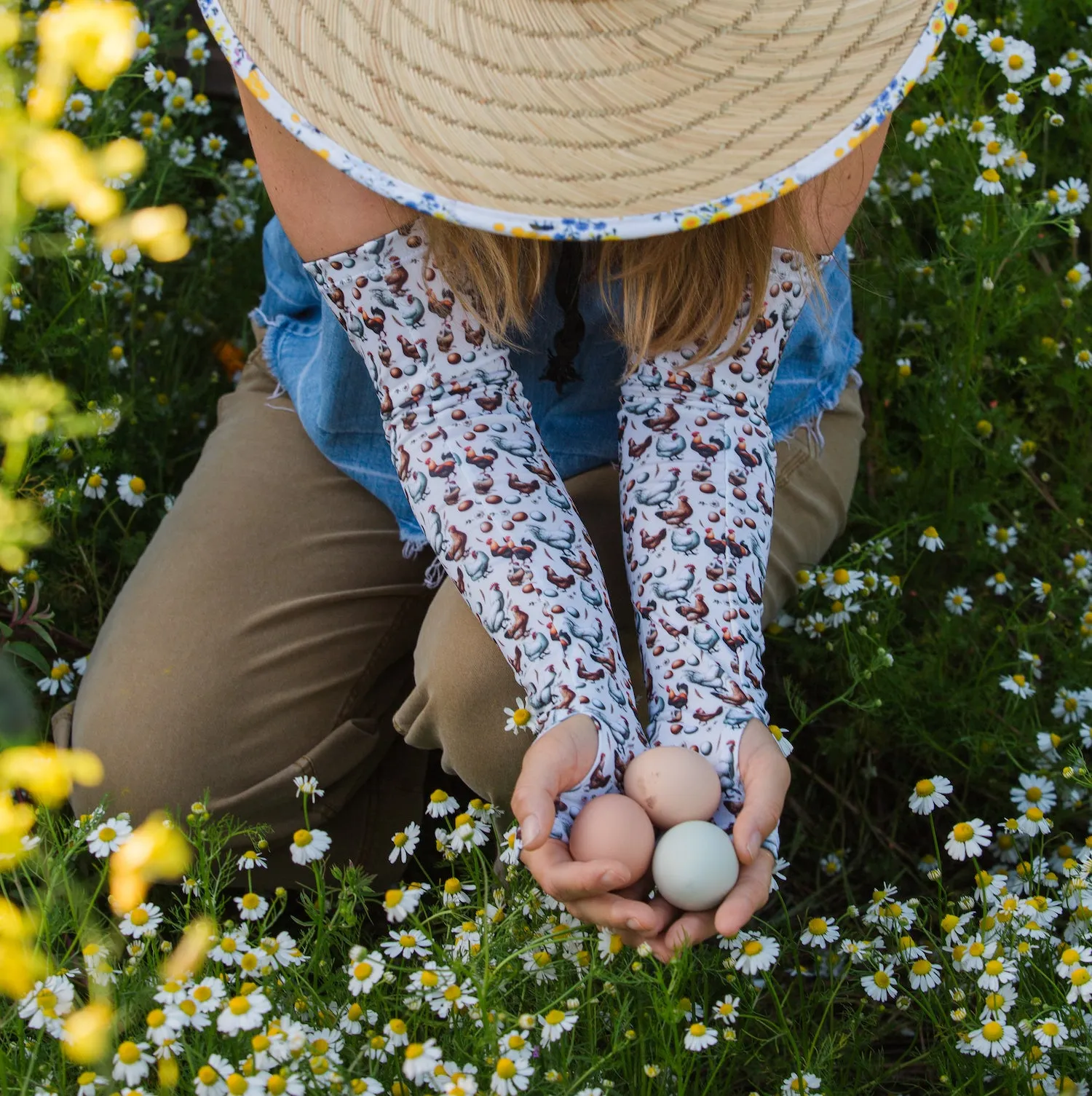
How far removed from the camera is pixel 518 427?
1.14 m

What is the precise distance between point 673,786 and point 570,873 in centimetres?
12

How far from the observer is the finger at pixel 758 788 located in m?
0.96

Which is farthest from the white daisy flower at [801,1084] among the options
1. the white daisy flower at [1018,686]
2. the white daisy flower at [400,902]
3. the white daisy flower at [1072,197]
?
the white daisy flower at [1072,197]

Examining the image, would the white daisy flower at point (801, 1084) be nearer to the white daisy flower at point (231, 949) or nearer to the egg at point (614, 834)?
the egg at point (614, 834)

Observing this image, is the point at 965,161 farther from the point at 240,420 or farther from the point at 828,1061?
the point at 828,1061

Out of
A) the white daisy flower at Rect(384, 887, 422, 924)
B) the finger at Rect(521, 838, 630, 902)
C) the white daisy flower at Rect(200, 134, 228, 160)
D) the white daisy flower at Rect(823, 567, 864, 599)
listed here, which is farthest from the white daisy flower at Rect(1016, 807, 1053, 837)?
the white daisy flower at Rect(200, 134, 228, 160)

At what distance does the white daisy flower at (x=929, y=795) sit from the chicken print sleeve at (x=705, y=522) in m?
0.24

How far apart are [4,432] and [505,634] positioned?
74 centimetres

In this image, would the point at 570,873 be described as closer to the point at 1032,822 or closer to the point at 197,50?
the point at 1032,822

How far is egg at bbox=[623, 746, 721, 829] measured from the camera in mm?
977

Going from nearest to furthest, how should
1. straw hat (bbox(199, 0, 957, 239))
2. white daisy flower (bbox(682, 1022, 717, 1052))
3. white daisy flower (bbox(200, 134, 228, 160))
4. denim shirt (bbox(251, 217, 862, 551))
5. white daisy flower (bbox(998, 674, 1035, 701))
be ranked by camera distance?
straw hat (bbox(199, 0, 957, 239)) < white daisy flower (bbox(682, 1022, 717, 1052)) < denim shirt (bbox(251, 217, 862, 551)) < white daisy flower (bbox(998, 674, 1035, 701)) < white daisy flower (bbox(200, 134, 228, 160))

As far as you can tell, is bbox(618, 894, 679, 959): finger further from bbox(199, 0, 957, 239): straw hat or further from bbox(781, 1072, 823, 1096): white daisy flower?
bbox(199, 0, 957, 239): straw hat

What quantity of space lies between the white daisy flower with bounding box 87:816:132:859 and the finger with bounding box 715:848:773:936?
0.50m

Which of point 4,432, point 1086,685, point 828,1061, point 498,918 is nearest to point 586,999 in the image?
point 498,918
